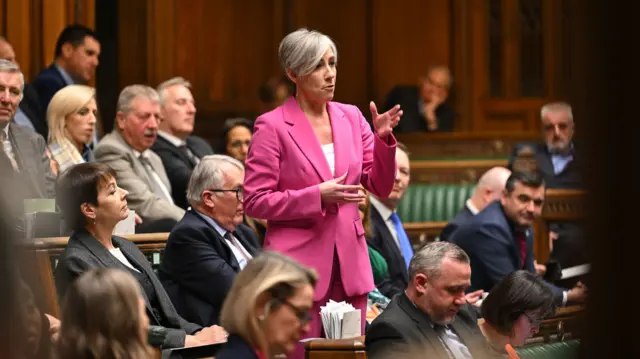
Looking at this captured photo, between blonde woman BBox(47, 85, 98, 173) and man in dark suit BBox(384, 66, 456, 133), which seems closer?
blonde woman BBox(47, 85, 98, 173)

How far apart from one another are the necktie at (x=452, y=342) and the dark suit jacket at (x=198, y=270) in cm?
94

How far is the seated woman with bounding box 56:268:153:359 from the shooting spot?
187cm

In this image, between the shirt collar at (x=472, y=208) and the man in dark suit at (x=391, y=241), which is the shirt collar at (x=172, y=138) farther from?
the shirt collar at (x=472, y=208)

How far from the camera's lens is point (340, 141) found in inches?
127

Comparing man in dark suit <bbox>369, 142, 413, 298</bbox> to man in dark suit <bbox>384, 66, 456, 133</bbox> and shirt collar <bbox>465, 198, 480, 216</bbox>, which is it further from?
man in dark suit <bbox>384, 66, 456, 133</bbox>

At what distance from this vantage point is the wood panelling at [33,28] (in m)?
6.94

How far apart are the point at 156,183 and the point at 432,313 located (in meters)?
2.63

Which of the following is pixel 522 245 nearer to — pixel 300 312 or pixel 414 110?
pixel 300 312

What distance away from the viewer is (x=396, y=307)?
10.1 feet

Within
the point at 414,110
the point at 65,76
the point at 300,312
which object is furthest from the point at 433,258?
the point at 414,110

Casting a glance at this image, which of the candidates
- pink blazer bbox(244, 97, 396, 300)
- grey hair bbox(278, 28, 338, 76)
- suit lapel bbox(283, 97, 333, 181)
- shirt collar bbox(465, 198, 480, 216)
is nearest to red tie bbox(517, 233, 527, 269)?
shirt collar bbox(465, 198, 480, 216)

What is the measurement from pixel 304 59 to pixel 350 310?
74 centimetres

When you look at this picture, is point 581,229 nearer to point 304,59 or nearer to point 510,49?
point 304,59

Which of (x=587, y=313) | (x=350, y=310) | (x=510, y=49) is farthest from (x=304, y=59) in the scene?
(x=510, y=49)
